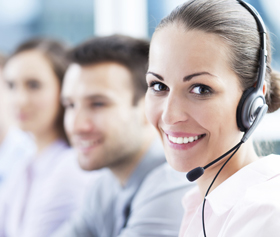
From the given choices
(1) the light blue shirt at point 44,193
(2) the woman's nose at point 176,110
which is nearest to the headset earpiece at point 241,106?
(2) the woman's nose at point 176,110

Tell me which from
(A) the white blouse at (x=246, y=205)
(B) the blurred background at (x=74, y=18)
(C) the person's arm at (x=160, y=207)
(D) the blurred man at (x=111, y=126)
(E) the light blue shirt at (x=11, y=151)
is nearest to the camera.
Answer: (A) the white blouse at (x=246, y=205)

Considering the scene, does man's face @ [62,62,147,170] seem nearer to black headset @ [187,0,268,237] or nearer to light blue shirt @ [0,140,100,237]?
light blue shirt @ [0,140,100,237]

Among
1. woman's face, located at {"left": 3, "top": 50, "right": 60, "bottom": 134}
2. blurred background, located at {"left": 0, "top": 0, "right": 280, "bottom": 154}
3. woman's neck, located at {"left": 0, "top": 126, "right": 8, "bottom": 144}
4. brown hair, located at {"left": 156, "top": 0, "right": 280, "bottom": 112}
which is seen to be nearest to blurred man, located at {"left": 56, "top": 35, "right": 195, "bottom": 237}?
woman's face, located at {"left": 3, "top": 50, "right": 60, "bottom": 134}

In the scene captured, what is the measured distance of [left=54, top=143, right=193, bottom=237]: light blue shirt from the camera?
114cm

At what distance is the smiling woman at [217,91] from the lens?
0.76 meters

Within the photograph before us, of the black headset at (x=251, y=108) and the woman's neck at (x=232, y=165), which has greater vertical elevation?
the black headset at (x=251, y=108)

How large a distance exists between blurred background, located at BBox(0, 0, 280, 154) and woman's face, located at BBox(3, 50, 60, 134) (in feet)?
1.62

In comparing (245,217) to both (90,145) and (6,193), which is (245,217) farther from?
(6,193)

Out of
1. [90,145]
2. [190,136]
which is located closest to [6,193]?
[90,145]

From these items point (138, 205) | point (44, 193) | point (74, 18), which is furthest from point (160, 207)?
point (74, 18)

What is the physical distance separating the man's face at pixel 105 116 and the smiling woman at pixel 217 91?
23.3 inches

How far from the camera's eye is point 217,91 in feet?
2.50

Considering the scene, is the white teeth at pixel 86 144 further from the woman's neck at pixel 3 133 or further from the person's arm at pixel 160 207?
the woman's neck at pixel 3 133

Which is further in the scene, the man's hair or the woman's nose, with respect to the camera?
the man's hair
